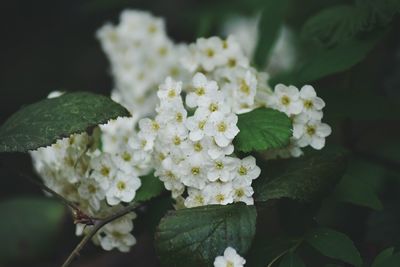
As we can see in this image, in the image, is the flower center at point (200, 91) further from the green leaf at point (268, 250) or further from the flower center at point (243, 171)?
the green leaf at point (268, 250)

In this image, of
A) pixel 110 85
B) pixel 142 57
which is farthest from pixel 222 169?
pixel 110 85

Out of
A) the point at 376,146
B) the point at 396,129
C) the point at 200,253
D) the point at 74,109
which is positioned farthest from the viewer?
the point at 396,129

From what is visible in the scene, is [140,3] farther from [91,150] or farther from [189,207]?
[189,207]

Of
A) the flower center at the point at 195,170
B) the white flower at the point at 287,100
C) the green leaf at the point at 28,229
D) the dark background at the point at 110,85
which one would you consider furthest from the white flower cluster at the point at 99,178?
the green leaf at the point at 28,229

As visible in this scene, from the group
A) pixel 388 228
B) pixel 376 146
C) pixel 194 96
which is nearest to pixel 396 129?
pixel 376 146

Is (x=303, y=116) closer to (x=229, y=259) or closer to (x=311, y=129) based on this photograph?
(x=311, y=129)
